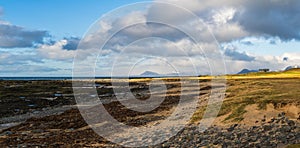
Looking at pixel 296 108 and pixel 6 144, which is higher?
pixel 296 108

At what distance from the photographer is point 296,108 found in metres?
29.7

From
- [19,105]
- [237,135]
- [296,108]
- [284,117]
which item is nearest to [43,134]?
[237,135]

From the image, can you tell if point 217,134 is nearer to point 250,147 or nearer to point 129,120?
point 250,147

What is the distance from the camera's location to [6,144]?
25828 mm

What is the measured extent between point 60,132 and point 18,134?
12.7ft

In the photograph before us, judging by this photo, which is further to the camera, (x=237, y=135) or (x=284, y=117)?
(x=284, y=117)

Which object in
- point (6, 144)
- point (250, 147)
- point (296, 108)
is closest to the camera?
point (250, 147)

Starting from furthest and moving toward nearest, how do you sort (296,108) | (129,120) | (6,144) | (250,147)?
(129,120) < (296,108) < (6,144) < (250,147)

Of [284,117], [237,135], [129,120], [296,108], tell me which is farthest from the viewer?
[129,120]

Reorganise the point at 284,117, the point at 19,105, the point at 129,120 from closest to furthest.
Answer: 1. the point at 284,117
2. the point at 129,120
3. the point at 19,105

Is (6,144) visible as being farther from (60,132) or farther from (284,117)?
(284,117)

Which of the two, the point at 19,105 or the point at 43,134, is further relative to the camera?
the point at 19,105

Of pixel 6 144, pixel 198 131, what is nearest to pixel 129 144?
pixel 198 131

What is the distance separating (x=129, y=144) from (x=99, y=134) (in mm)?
6254
